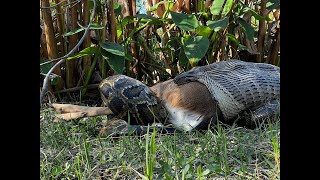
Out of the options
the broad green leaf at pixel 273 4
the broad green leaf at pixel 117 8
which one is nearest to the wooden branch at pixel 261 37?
the broad green leaf at pixel 273 4

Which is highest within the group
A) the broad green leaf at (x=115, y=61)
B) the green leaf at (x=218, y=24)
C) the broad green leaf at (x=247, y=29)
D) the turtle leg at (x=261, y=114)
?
the green leaf at (x=218, y=24)

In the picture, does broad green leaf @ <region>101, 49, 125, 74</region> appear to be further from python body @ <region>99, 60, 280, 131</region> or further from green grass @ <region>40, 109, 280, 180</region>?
green grass @ <region>40, 109, 280, 180</region>

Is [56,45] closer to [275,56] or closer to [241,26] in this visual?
[241,26]

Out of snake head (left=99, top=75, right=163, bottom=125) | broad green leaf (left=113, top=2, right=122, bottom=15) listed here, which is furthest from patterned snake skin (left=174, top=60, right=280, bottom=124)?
broad green leaf (left=113, top=2, right=122, bottom=15)

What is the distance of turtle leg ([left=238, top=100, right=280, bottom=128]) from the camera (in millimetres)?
2811

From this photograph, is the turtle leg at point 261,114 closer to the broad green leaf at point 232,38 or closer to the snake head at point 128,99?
the snake head at point 128,99

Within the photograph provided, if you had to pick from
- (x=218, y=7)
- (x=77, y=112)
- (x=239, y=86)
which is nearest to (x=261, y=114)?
(x=239, y=86)

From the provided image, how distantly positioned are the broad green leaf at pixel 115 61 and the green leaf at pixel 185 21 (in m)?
0.47

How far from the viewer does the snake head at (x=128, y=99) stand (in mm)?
2703

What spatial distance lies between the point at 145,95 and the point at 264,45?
1.48 m

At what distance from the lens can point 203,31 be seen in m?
3.42

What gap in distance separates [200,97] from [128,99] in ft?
1.36

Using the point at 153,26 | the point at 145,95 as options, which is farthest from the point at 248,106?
the point at 153,26

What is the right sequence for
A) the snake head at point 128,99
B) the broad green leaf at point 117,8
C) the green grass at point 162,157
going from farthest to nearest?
the broad green leaf at point 117,8
the snake head at point 128,99
the green grass at point 162,157
